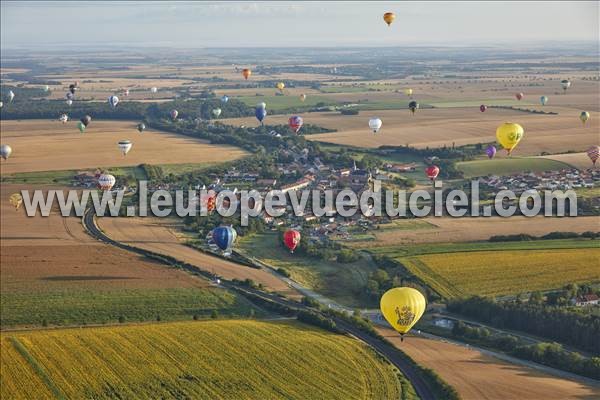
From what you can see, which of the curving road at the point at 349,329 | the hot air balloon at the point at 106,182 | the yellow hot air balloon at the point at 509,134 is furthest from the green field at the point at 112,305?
the yellow hot air balloon at the point at 509,134

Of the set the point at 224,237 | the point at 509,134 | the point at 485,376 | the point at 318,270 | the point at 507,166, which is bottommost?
the point at 485,376

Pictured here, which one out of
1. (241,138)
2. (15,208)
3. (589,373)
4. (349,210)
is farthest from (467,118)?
(589,373)

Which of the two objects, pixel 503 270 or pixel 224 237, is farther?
pixel 224 237

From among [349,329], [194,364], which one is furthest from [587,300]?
[194,364]

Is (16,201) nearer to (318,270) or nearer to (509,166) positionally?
(318,270)

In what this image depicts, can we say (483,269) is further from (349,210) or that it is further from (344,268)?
(349,210)

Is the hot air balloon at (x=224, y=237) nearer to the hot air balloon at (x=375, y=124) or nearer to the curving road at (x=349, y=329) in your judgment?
the curving road at (x=349, y=329)
